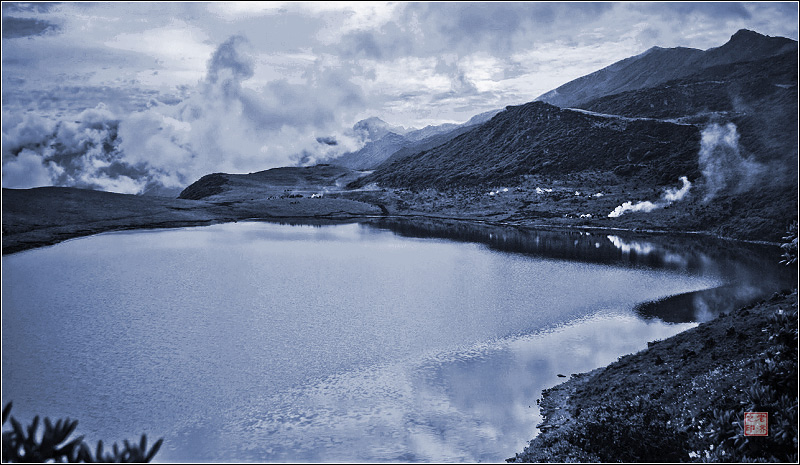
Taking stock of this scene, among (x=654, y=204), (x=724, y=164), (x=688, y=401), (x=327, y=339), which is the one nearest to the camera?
(x=688, y=401)

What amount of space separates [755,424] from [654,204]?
468 feet

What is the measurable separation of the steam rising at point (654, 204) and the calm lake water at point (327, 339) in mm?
57562

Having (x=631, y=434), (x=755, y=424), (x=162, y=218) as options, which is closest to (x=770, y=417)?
(x=755, y=424)

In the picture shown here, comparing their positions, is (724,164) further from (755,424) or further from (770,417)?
(755,424)

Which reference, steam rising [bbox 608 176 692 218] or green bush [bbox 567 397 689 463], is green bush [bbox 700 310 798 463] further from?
steam rising [bbox 608 176 692 218]

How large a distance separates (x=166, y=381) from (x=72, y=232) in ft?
306

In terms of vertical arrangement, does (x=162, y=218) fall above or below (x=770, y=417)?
above

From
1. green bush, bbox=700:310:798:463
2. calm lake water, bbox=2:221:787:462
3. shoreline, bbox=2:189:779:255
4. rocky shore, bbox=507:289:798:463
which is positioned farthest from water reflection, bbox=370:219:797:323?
green bush, bbox=700:310:798:463

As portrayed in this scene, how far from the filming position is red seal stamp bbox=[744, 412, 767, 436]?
835 inches

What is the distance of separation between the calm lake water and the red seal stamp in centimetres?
1148

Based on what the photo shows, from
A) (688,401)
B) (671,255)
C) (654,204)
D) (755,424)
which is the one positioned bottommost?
(688,401)

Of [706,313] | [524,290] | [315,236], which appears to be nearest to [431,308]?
[524,290]

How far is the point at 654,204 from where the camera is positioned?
151 metres

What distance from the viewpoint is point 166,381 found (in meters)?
36.3
